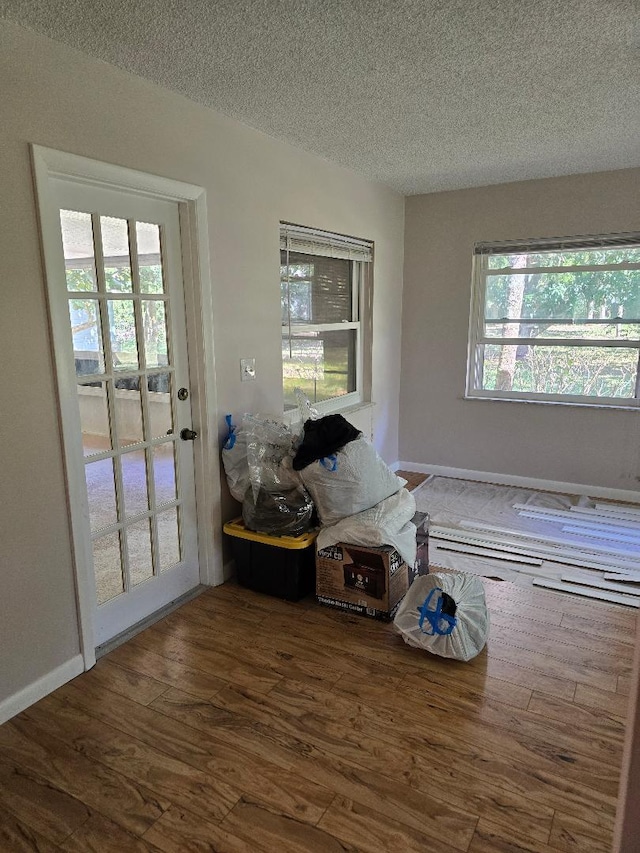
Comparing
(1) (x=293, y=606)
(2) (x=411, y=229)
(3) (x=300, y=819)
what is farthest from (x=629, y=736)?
(2) (x=411, y=229)

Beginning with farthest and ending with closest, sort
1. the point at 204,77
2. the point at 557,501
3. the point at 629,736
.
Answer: the point at 557,501, the point at 204,77, the point at 629,736

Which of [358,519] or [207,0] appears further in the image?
[358,519]

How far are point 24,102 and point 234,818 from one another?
2426 mm

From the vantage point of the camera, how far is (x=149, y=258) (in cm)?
256

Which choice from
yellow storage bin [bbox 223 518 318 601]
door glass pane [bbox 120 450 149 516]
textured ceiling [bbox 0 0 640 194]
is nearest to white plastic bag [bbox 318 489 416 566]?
yellow storage bin [bbox 223 518 318 601]

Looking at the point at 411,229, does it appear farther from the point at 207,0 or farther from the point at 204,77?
the point at 207,0

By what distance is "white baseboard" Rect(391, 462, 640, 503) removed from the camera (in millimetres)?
4352

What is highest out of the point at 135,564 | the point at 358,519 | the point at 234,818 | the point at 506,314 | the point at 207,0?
the point at 207,0

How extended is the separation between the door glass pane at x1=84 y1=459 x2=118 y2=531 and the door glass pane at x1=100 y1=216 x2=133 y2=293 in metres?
0.76

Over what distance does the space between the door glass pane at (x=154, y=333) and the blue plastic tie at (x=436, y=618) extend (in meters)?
1.65

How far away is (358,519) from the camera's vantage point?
2.77 metres

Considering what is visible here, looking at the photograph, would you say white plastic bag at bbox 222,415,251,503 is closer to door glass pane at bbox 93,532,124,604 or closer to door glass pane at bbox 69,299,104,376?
door glass pane at bbox 93,532,124,604

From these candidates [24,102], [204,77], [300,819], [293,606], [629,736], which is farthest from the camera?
[293,606]

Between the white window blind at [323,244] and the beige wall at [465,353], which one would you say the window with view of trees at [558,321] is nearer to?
the beige wall at [465,353]
